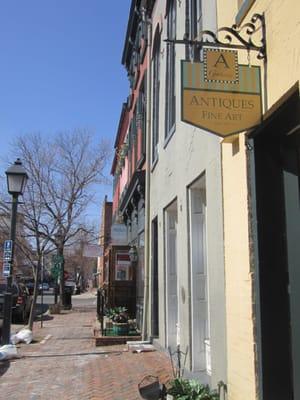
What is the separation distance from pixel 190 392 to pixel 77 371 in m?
3.86

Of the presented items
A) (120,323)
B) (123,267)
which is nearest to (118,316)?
(120,323)

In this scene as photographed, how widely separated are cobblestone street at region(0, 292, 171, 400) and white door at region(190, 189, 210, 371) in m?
0.78

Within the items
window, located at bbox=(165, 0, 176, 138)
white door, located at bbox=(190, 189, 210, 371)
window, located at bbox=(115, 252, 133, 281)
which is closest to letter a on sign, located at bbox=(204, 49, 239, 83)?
white door, located at bbox=(190, 189, 210, 371)

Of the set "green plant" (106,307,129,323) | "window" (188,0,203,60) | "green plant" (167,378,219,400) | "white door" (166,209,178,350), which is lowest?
"green plant" (167,378,219,400)

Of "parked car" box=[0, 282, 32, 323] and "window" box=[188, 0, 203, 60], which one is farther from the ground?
"window" box=[188, 0, 203, 60]

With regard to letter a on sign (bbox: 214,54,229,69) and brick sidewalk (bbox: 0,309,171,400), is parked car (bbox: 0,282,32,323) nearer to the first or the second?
brick sidewalk (bbox: 0,309,171,400)

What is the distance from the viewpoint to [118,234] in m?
20.1

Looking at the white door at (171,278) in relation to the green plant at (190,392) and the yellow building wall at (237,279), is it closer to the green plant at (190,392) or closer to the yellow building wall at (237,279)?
the green plant at (190,392)

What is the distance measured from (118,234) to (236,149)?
14757 mm

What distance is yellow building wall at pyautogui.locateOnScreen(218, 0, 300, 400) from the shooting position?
4398mm

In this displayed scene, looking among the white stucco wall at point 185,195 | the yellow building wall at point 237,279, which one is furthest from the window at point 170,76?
the yellow building wall at point 237,279

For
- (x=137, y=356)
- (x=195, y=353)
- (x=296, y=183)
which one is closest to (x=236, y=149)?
(x=296, y=183)

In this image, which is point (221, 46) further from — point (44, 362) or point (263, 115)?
point (44, 362)

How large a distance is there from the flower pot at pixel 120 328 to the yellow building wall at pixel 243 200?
787 cm
